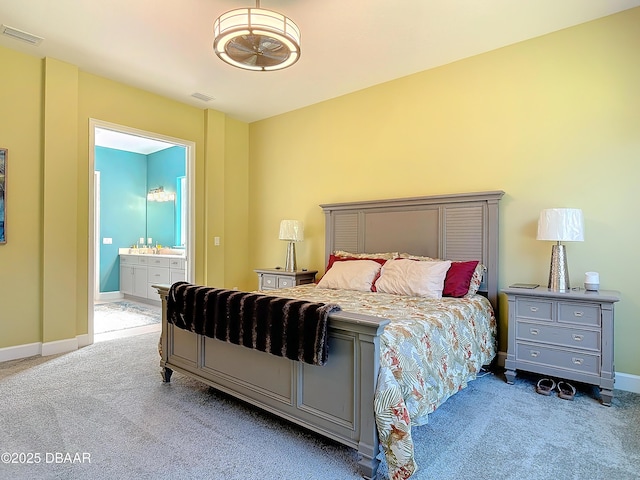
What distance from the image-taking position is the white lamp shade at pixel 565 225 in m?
2.72

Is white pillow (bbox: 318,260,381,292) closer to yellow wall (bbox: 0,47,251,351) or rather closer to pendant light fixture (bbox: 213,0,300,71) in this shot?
pendant light fixture (bbox: 213,0,300,71)

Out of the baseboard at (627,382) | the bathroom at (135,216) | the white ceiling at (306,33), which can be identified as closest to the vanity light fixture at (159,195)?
the bathroom at (135,216)

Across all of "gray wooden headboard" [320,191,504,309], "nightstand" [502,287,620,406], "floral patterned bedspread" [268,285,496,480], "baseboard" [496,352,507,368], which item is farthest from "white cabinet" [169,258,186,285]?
"nightstand" [502,287,620,406]

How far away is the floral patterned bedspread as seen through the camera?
1671mm

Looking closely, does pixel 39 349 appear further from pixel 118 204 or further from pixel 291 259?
pixel 118 204

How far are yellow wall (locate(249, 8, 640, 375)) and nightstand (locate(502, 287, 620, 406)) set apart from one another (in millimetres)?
414

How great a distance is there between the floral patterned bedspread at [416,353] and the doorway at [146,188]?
2.31 m

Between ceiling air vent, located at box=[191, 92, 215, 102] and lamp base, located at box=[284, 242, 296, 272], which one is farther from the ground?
ceiling air vent, located at box=[191, 92, 215, 102]

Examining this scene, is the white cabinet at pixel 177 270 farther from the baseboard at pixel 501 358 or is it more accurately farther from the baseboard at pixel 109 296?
the baseboard at pixel 501 358

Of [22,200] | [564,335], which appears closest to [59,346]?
[22,200]

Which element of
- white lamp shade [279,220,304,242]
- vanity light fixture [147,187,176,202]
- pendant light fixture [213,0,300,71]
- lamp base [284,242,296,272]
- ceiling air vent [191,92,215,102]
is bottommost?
lamp base [284,242,296,272]

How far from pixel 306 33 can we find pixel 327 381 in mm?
2760

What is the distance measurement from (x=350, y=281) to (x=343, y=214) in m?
1.10

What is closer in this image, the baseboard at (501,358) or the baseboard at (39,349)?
the baseboard at (501,358)
